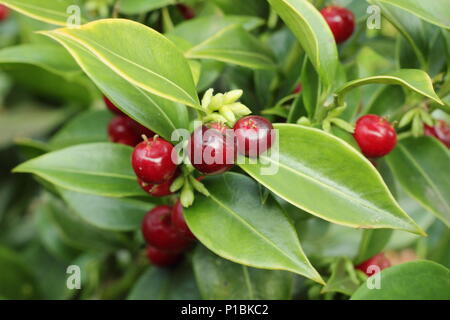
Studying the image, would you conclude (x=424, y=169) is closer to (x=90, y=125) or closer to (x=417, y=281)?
(x=417, y=281)

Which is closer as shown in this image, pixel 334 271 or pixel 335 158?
pixel 335 158

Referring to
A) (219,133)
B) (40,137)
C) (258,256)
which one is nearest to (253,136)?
(219,133)

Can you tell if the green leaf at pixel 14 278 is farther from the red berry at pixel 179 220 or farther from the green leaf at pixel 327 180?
the green leaf at pixel 327 180

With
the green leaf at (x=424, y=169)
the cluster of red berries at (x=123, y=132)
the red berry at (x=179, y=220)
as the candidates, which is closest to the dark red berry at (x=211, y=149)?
the red berry at (x=179, y=220)

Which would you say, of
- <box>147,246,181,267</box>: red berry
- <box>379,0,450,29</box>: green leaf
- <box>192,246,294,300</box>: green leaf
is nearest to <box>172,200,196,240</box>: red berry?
<box>192,246,294,300</box>: green leaf

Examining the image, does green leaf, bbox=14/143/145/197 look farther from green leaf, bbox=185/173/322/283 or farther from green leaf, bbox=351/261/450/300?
green leaf, bbox=351/261/450/300
